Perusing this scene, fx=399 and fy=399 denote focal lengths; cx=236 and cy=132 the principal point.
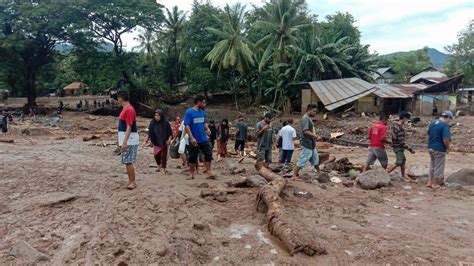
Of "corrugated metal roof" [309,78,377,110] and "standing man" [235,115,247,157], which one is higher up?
"corrugated metal roof" [309,78,377,110]

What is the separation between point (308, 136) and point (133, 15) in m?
26.6

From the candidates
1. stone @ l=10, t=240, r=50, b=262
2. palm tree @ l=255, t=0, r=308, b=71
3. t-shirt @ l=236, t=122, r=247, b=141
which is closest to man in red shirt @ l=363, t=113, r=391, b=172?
t-shirt @ l=236, t=122, r=247, b=141

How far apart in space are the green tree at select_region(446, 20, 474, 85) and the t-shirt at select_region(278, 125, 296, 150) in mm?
32889

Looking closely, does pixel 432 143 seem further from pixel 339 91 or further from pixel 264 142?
pixel 339 91

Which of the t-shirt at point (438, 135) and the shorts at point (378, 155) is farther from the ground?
the t-shirt at point (438, 135)

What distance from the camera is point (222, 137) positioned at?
461 inches

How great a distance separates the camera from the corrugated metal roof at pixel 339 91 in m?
25.5

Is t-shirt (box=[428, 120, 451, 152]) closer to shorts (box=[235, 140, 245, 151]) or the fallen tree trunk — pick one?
the fallen tree trunk

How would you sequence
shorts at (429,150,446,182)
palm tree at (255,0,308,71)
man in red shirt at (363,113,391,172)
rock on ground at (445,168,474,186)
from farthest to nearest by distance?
1. palm tree at (255,0,308,71)
2. rock on ground at (445,168,474,186)
3. man in red shirt at (363,113,391,172)
4. shorts at (429,150,446,182)

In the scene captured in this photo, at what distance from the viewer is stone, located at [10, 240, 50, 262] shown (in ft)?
12.6

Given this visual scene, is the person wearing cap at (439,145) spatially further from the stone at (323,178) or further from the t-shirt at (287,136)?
the t-shirt at (287,136)

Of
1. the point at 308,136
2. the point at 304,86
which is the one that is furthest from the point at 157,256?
the point at 304,86

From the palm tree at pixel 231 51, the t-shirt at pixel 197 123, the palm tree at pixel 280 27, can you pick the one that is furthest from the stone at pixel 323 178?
the palm tree at pixel 231 51

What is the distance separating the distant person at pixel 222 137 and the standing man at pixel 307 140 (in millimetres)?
3870
